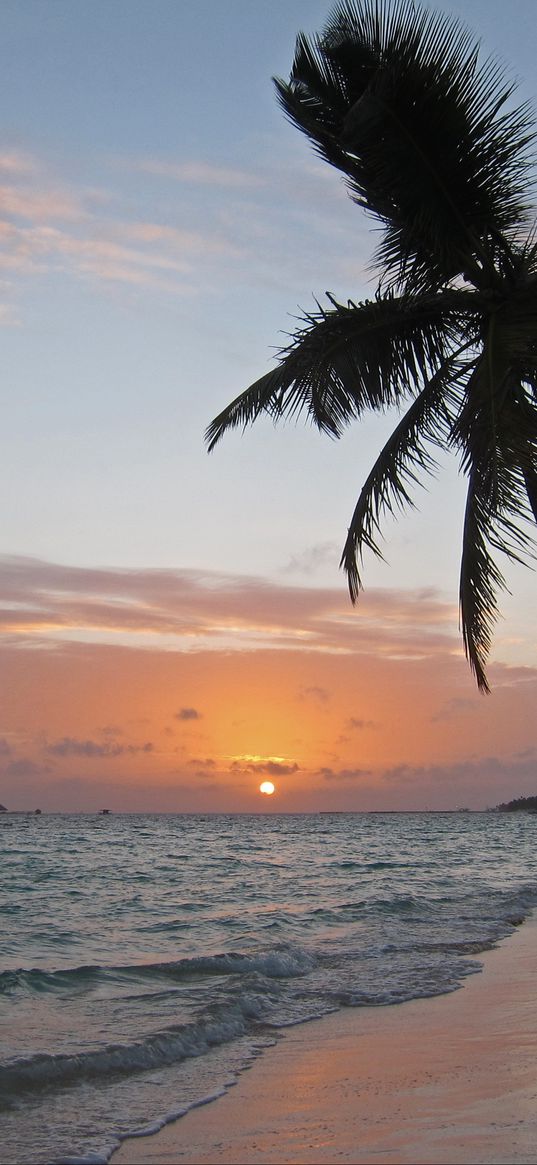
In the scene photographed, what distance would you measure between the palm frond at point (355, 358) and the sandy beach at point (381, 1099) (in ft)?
14.7

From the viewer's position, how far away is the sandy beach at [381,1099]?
16.3ft

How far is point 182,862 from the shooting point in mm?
31000

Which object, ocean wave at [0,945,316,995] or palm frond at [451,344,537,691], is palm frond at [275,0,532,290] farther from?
→ ocean wave at [0,945,316,995]

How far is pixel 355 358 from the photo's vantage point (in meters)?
6.48

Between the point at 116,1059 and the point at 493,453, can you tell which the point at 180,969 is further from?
the point at 493,453

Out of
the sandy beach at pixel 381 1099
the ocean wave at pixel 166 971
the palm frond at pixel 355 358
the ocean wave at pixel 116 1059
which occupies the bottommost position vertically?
the ocean wave at pixel 166 971

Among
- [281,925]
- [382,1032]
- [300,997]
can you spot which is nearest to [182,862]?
[281,925]

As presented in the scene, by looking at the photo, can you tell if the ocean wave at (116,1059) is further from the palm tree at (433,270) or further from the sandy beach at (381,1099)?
the palm tree at (433,270)

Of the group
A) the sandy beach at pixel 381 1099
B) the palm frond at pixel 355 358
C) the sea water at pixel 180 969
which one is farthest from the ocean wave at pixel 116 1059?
the palm frond at pixel 355 358

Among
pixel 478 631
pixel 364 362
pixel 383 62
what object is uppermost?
pixel 383 62

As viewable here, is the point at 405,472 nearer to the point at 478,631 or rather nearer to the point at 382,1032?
the point at 478,631

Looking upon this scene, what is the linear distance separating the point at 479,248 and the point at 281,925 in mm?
12226

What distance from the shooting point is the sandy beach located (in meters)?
4.96

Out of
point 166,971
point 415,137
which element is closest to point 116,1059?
point 166,971
